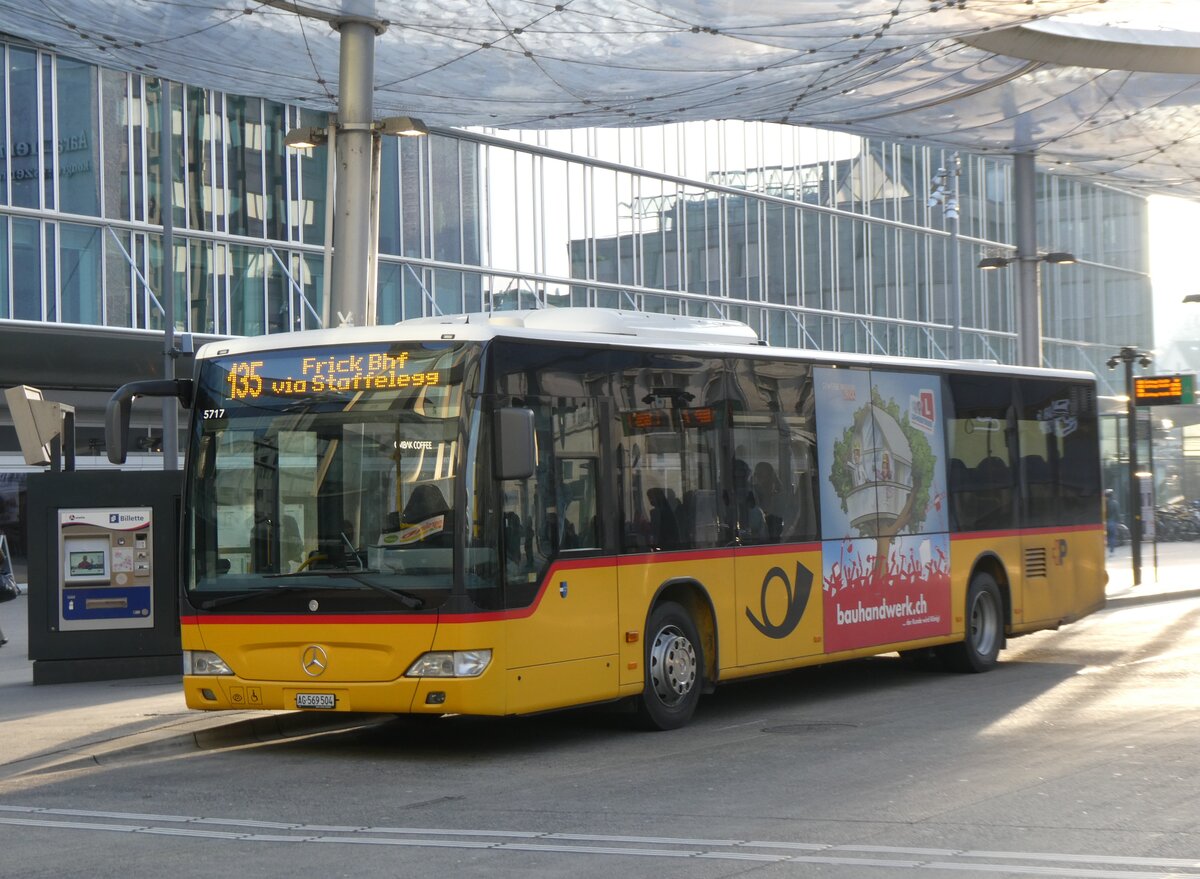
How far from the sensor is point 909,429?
1595 centimetres

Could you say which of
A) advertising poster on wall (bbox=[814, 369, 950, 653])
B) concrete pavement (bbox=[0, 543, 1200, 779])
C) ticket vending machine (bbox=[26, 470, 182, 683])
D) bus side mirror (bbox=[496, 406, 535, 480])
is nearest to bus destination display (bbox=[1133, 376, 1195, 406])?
advertising poster on wall (bbox=[814, 369, 950, 653])

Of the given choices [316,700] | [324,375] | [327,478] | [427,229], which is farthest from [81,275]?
[316,700]

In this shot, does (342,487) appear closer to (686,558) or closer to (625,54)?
(686,558)

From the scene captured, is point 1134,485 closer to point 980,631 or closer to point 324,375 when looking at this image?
point 980,631

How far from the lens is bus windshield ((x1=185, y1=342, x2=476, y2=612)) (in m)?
Result: 11.1

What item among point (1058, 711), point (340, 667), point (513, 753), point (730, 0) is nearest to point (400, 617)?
Result: point (340, 667)

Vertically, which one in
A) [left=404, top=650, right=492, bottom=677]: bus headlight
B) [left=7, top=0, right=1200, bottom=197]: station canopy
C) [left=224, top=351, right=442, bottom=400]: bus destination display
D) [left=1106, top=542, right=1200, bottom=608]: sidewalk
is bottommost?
[left=1106, top=542, right=1200, bottom=608]: sidewalk

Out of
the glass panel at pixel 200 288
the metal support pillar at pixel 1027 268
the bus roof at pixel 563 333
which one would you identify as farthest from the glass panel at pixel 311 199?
the bus roof at pixel 563 333

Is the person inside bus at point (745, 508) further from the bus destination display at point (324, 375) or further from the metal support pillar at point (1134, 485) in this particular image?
the metal support pillar at point (1134, 485)

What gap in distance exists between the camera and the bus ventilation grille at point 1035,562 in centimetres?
1756

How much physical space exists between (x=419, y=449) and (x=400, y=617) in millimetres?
1123

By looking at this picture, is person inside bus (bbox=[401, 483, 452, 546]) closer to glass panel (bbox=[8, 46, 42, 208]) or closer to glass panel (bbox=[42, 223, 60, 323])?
glass panel (bbox=[42, 223, 60, 323])

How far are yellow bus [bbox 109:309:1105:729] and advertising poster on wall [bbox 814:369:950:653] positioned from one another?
2.3 inches

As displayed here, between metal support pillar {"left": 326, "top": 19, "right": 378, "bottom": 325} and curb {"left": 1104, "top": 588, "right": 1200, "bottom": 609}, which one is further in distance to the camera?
curb {"left": 1104, "top": 588, "right": 1200, "bottom": 609}
